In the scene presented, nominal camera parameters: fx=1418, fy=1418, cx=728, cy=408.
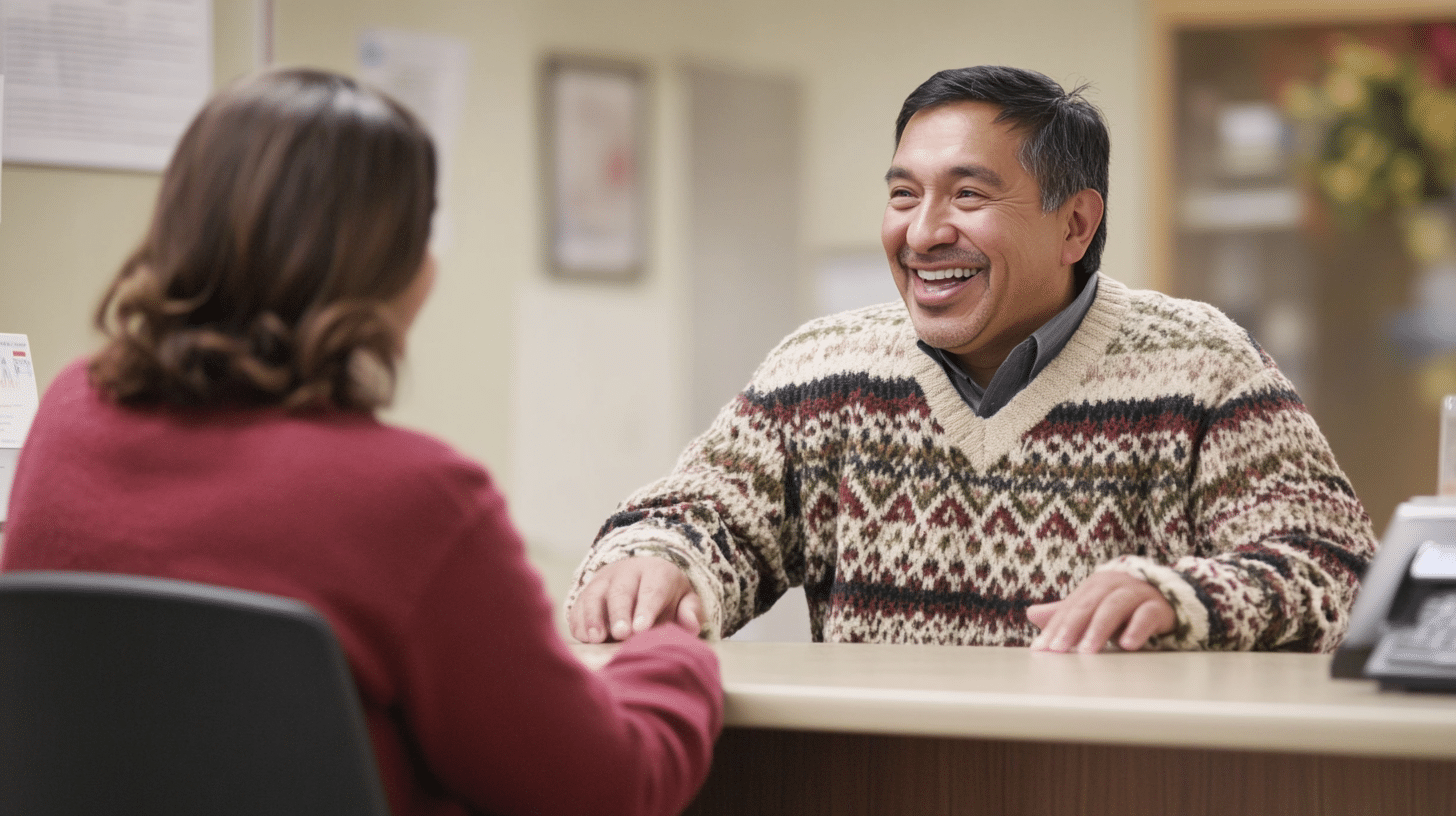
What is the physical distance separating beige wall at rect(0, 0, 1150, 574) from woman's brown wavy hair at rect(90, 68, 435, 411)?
2016 mm

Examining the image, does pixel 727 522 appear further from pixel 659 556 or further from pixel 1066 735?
pixel 1066 735

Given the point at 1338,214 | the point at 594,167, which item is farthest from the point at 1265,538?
the point at 1338,214

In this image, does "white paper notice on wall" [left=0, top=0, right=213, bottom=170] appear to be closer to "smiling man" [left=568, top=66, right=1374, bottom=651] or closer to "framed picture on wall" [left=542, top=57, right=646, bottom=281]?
"smiling man" [left=568, top=66, right=1374, bottom=651]

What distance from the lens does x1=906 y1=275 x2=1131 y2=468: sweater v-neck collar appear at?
1.67 m

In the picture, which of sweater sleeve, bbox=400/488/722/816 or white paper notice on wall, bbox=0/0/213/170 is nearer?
sweater sleeve, bbox=400/488/722/816

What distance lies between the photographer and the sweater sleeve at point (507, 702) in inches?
31.6

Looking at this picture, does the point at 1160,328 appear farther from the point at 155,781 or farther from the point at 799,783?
the point at 155,781

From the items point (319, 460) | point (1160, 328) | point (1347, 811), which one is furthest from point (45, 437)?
point (1160, 328)

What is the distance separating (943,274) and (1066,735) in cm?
87

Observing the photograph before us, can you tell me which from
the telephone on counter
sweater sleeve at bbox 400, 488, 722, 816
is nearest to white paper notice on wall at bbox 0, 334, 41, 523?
sweater sleeve at bbox 400, 488, 722, 816

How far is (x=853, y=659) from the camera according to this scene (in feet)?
3.88

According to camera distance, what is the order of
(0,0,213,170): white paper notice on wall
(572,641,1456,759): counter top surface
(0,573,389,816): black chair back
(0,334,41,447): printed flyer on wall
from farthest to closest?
1. (0,0,213,170): white paper notice on wall
2. (0,334,41,447): printed flyer on wall
3. (572,641,1456,759): counter top surface
4. (0,573,389,816): black chair back

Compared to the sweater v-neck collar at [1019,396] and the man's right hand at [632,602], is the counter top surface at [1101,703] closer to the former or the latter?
the man's right hand at [632,602]

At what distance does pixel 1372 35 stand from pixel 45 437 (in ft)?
11.1
